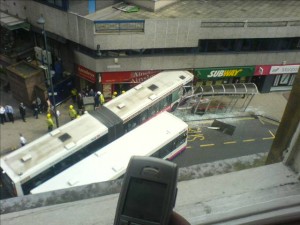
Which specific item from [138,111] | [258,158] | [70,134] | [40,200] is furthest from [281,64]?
[40,200]

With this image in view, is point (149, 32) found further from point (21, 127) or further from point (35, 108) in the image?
point (21, 127)

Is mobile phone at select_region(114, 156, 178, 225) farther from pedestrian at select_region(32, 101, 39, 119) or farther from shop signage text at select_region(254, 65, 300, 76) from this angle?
shop signage text at select_region(254, 65, 300, 76)

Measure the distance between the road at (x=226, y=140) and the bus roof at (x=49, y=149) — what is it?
576 cm

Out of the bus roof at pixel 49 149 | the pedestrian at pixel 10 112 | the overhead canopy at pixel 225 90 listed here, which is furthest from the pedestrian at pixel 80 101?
the overhead canopy at pixel 225 90

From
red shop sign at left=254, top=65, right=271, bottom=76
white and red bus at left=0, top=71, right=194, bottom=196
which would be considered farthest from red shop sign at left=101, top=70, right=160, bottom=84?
red shop sign at left=254, top=65, right=271, bottom=76

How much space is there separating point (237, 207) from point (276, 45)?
80.3 ft

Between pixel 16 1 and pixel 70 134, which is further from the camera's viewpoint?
pixel 16 1

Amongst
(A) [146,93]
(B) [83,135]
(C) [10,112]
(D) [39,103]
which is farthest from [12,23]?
(B) [83,135]

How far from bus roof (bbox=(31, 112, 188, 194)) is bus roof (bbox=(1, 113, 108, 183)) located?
0.94m

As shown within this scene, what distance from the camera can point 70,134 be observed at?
16.6 m

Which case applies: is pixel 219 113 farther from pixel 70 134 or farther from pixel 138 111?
pixel 70 134

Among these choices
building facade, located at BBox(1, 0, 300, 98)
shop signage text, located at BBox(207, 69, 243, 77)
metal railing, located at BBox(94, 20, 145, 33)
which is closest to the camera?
metal railing, located at BBox(94, 20, 145, 33)

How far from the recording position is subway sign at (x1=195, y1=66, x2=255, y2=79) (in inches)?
990

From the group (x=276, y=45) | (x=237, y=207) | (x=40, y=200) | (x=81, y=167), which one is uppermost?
(x=237, y=207)
